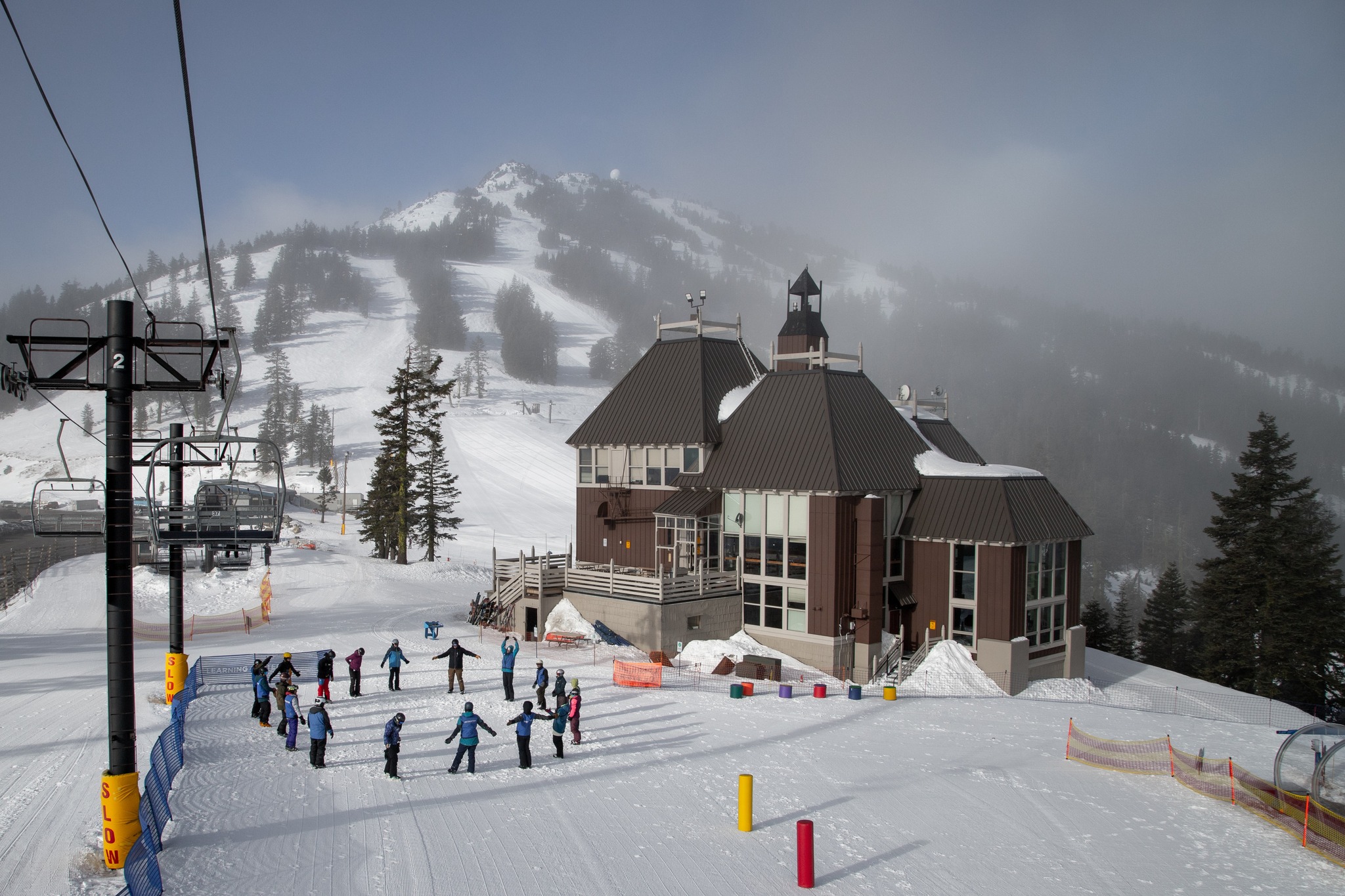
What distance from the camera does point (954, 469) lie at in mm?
30391

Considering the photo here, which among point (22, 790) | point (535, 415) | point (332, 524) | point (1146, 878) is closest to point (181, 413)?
point (535, 415)

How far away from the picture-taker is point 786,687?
22.4 metres

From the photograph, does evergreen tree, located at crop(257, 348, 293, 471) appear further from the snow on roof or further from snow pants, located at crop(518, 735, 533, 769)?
snow pants, located at crop(518, 735, 533, 769)

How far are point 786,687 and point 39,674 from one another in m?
19.8

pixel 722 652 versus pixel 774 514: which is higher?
pixel 774 514

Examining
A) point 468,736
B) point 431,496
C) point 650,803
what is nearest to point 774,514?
point 650,803

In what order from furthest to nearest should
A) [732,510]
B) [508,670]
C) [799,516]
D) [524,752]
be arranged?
[732,510] → [799,516] → [508,670] → [524,752]

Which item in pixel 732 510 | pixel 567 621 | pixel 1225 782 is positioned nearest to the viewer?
pixel 1225 782

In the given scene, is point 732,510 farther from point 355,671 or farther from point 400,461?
point 400,461

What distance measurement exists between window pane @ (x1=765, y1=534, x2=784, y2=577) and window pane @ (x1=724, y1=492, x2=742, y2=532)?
4.09 ft

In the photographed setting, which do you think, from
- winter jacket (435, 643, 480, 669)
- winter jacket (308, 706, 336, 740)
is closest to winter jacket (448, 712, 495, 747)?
winter jacket (308, 706, 336, 740)

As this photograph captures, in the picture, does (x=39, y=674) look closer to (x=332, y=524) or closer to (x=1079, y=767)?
(x=1079, y=767)

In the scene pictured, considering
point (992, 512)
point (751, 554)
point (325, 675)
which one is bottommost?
point (325, 675)

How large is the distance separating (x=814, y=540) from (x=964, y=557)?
498cm
